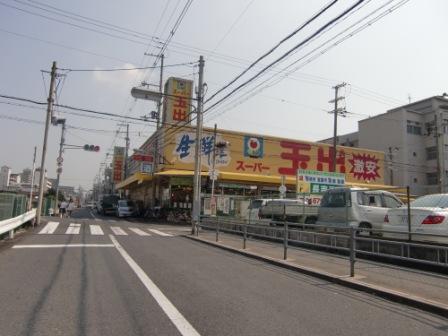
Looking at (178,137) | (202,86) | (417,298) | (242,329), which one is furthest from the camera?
(178,137)

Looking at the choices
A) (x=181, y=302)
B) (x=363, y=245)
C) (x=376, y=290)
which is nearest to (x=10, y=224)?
(x=181, y=302)

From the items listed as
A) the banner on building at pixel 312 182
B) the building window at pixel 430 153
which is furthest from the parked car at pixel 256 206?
the building window at pixel 430 153

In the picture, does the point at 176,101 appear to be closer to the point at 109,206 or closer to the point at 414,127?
the point at 109,206

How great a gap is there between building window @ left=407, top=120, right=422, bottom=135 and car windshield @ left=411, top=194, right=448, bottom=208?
4799 centimetres

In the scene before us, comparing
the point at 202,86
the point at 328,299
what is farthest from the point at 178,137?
the point at 328,299

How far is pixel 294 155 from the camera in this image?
44.2m

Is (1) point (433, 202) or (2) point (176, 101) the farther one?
(2) point (176, 101)

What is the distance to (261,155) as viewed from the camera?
42250 mm

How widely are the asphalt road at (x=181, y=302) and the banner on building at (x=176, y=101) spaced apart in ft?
93.8

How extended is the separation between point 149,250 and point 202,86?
487 inches

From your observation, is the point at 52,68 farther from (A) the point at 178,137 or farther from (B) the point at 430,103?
(B) the point at 430,103

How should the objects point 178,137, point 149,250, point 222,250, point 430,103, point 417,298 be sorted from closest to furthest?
point 417,298 → point 149,250 → point 222,250 → point 178,137 → point 430,103

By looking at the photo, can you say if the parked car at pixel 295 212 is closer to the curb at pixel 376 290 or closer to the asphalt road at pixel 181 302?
the curb at pixel 376 290

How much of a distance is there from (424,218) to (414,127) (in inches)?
1980
